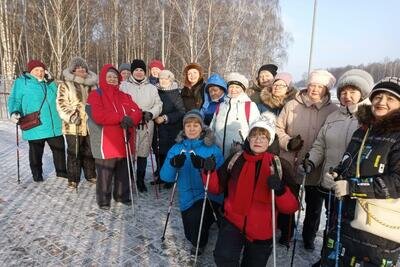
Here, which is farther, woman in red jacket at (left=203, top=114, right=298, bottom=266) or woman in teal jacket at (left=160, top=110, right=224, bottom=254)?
woman in teal jacket at (left=160, top=110, right=224, bottom=254)

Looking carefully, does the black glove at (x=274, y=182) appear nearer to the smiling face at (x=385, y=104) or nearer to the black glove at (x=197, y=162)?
the smiling face at (x=385, y=104)

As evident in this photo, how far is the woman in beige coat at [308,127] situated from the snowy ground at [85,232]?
425mm

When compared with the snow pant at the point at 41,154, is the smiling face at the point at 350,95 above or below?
above

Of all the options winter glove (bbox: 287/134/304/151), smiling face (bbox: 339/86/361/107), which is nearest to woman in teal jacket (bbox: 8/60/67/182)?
winter glove (bbox: 287/134/304/151)

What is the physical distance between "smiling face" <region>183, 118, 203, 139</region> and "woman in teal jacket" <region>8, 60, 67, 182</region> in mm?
2735

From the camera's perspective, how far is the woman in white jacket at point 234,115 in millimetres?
4047

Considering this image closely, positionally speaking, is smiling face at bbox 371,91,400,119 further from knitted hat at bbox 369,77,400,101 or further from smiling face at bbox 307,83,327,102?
smiling face at bbox 307,83,327,102

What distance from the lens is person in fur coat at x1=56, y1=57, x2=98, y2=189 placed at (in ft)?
16.7

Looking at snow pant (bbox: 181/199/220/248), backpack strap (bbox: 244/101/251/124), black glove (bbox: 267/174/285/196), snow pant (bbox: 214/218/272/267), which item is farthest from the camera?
backpack strap (bbox: 244/101/251/124)

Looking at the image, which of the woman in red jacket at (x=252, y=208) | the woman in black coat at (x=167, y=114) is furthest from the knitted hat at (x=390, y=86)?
the woman in black coat at (x=167, y=114)

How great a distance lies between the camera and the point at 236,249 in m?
3.03

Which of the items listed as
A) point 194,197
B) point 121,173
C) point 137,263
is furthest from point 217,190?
point 121,173

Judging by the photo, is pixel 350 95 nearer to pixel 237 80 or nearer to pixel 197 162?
pixel 237 80

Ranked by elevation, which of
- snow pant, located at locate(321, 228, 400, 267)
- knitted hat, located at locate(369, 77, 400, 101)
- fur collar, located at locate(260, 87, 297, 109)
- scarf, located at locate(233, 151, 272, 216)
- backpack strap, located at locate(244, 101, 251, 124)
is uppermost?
knitted hat, located at locate(369, 77, 400, 101)
